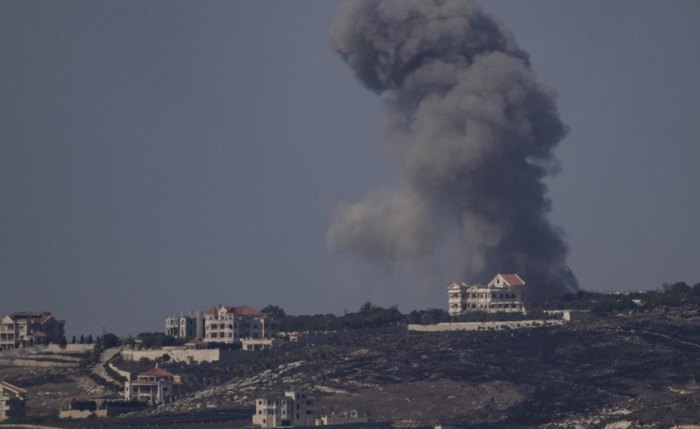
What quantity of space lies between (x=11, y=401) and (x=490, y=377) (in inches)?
1379

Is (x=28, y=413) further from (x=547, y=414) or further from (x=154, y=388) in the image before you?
(x=547, y=414)

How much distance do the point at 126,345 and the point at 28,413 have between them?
86.3ft

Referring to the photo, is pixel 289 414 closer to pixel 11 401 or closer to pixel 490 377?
pixel 490 377

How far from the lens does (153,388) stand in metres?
176

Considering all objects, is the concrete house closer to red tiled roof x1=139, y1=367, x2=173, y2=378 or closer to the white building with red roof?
the white building with red roof

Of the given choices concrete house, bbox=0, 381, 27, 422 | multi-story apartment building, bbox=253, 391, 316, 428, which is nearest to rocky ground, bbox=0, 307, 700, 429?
multi-story apartment building, bbox=253, 391, 316, 428

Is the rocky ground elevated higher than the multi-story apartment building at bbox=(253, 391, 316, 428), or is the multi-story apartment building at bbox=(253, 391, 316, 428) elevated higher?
the rocky ground

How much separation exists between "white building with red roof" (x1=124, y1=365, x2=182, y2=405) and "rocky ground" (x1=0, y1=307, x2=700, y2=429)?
2.00 meters

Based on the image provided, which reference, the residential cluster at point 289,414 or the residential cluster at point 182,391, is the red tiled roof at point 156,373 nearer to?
the residential cluster at point 182,391

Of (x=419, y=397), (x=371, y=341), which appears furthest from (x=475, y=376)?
(x=371, y=341)

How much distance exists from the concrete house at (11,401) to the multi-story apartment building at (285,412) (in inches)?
918

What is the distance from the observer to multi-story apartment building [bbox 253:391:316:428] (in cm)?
15612

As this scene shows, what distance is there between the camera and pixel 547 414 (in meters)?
160

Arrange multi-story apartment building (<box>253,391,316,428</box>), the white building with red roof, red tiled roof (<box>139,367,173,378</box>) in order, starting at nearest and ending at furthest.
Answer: multi-story apartment building (<box>253,391,316,428</box>), the white building with red roof, red tiled roof (<box>139,367,173,378</box>)
